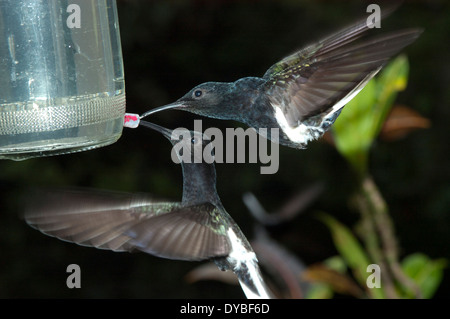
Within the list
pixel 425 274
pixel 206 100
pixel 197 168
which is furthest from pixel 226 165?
pixel 206 100

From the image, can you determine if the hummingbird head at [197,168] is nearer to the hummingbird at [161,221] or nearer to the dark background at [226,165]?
the hummingbird at [161,221]

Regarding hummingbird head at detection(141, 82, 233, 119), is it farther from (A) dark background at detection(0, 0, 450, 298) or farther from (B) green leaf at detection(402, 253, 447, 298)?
(A) dark background at detection(0, 0, 450, 298)

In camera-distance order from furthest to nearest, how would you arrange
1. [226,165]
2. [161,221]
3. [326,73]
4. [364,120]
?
1. [226,165]
2. [364,120]
3. [326,73]
4. [161,221]

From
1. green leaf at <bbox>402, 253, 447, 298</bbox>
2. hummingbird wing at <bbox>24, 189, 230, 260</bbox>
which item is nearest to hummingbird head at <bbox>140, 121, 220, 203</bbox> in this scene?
hummingbird wing at <bbox>24, 189, 230, 260</bbox>

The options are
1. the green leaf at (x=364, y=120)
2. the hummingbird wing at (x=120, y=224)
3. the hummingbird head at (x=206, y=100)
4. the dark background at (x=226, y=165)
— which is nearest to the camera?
the hummingbird wing at (x=120, y=224)

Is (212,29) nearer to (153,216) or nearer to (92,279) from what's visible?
(92,279)

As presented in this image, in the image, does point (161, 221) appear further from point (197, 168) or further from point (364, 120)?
point (364, 120)

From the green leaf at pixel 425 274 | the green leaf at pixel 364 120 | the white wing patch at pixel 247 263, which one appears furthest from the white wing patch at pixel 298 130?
the green leaf at pixel 425 274
